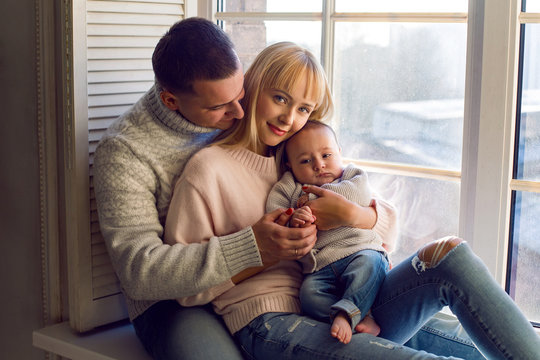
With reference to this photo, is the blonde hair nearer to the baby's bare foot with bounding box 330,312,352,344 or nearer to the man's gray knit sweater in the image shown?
the man's gray knit sweater

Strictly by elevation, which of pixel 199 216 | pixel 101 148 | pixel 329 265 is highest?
pixel 101 148

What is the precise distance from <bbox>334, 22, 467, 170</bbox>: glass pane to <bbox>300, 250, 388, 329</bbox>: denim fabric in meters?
0.35

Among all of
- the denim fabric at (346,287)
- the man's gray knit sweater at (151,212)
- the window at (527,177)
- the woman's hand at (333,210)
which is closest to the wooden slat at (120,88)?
the man's gray knit sweater at (151,212)

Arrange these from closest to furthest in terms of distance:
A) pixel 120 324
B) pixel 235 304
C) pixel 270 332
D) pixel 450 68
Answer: pixel 270 332, pixel 235 304, pixel 450 68, pixel 120 324

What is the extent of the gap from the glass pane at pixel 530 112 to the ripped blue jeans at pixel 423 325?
314 millimetres

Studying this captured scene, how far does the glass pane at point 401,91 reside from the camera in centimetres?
173

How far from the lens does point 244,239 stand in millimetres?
1559

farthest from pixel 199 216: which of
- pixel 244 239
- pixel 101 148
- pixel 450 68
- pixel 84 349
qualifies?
pixel 450 68

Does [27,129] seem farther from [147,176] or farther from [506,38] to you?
[506,38]

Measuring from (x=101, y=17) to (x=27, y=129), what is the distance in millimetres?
416

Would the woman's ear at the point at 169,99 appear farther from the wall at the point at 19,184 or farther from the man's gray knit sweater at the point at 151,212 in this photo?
the wall at the point at 19,184

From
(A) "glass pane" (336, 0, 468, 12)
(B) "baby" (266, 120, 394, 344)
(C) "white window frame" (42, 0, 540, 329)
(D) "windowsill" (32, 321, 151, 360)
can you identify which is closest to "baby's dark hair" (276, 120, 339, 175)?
(B) "baby" (266, 120, 394, 344)

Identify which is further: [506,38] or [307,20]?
[307,20]

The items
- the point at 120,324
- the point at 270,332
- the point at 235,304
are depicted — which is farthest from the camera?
the point at 120,324
